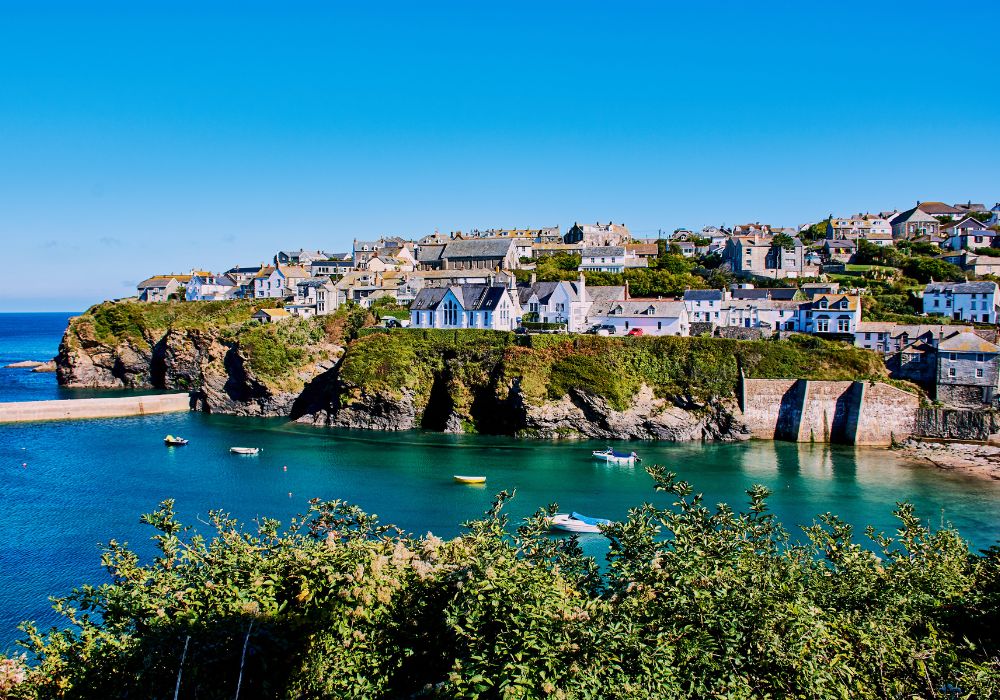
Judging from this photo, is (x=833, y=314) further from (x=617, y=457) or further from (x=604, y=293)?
(x=617, y=457)

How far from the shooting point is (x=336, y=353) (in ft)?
206

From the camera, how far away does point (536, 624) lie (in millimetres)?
12141

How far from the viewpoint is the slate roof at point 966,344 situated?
48.9 meters

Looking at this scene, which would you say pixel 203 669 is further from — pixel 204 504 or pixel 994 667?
pixel 204 504

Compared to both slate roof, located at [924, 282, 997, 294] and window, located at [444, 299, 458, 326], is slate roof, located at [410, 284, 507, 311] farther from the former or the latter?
slate roof, located at [924, 282, 997, 294]

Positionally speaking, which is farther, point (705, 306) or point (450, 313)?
point (705, 306)

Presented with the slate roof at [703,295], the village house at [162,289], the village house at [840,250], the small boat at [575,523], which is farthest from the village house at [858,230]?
the village house at [162,289]

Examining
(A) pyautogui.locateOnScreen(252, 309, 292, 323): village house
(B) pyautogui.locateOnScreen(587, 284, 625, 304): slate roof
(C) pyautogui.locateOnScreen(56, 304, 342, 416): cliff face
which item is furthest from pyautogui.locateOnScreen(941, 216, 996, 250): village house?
(A) pyautogui.locateOnScreen(252, 309, 292, 323): village house

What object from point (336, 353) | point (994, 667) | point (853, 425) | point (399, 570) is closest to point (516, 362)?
point (336, 353)

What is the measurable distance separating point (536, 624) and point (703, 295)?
5637 centimetres

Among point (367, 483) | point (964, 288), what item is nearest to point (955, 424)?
point (964, 288)

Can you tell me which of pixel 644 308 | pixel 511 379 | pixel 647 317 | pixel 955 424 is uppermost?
pixel 644 308

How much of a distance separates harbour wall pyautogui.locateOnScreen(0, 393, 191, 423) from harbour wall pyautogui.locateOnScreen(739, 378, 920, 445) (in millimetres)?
49832

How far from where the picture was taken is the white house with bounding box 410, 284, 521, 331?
5884 cm
